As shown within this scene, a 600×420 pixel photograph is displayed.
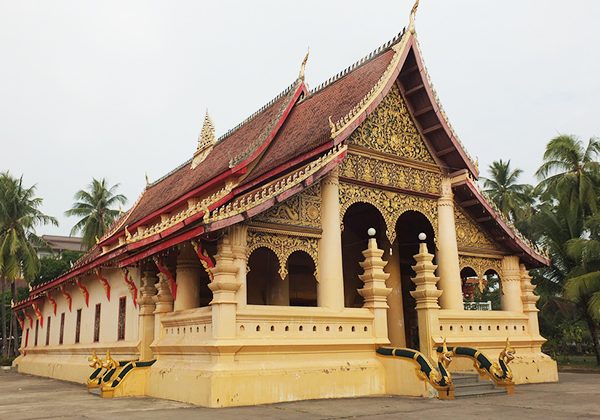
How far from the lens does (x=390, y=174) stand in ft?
39.9

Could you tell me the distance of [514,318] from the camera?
12852 millimetres

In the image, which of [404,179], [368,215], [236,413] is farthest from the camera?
[368,215]

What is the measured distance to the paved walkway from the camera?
761 centimetres

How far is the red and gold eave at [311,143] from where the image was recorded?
402 inches

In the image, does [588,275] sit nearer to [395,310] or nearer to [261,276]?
[395,310]

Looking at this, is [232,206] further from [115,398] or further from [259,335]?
[115,398]

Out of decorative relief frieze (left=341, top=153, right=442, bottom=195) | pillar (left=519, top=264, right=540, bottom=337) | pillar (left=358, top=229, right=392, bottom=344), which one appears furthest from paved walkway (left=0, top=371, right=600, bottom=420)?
decorative relief frieze (left=341, top=153, right=442, bottom=195)

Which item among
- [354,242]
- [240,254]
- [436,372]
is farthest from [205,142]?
[436,372]

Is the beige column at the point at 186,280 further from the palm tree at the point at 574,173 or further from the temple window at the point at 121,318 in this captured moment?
the palm tree at the point at 574,173

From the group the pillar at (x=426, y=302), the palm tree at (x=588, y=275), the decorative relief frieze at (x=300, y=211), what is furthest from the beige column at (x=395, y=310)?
the palm tree at (x=588, y=275)

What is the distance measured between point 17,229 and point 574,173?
29.6 m

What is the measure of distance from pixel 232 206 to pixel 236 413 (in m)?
3.24

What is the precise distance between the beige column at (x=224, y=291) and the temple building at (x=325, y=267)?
25 mm

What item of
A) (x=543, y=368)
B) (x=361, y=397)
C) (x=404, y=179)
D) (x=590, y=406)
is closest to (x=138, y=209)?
(x=404, y=179)
